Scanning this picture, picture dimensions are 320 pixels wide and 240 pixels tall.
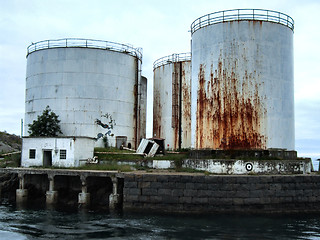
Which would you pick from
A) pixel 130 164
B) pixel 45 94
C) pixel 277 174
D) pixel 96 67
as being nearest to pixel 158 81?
pixel 96 67

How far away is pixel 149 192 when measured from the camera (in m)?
19.4

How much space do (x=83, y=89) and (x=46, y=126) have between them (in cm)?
438

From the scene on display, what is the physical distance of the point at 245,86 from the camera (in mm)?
22875

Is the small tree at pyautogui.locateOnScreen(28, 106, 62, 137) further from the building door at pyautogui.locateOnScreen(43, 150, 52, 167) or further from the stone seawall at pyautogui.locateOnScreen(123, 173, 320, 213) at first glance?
the stone seawall at pyautogui.locateOnScreen(123, 173, 320, 213)

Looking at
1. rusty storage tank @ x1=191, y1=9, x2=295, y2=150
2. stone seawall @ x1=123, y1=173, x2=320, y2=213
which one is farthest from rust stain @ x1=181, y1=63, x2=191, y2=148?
stone seawall @ x1=123, y1=173, x2=320, y2=213

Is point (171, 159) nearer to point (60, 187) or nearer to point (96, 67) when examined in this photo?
point (60, 187)

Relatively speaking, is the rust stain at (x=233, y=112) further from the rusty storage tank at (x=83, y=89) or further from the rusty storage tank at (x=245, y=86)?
the rusty storage tank at (x=83, y=89)

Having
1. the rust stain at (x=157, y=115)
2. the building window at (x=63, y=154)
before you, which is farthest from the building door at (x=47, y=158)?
the rust stain at (x=157, y=115)

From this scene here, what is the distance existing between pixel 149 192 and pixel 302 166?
967cm

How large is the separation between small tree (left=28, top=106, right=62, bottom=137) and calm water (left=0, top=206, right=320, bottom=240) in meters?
10.0

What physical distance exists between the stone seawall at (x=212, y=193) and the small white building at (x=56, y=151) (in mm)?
6165

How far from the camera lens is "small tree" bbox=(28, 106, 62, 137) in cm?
2869

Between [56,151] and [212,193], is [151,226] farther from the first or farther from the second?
[56,151]

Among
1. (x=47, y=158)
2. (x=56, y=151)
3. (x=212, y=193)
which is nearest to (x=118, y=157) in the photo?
(x=56, y=151)
